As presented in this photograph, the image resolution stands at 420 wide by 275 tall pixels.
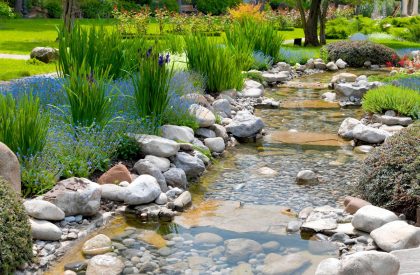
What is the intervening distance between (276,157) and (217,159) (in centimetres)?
76

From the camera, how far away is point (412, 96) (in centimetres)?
977

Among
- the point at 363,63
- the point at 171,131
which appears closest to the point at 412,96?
the point at 171,131

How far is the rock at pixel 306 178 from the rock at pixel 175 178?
1.29 m

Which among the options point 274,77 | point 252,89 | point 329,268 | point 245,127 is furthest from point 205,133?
point 274,77

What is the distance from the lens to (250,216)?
5750mm

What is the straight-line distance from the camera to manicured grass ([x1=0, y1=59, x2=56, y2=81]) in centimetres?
1187

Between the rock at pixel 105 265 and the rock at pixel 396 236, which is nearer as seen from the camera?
the rock at pixel 105 265

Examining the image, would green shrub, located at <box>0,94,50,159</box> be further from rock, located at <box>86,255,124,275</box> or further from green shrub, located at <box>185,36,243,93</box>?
green shrub, located at <box>185,36,243,93</box>

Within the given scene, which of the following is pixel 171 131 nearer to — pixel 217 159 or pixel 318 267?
pixel 217 159

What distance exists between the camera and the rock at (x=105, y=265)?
14.7 ft

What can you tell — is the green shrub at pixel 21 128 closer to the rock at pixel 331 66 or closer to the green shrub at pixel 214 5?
the rock at pixel 331 66

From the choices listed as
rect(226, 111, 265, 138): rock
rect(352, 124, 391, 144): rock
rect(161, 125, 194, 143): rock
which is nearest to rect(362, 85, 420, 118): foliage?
rect(352, 124, 391, 144): rock

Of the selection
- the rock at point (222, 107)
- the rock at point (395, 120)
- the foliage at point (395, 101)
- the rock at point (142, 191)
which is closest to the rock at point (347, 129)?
the rock at point (395, 120)

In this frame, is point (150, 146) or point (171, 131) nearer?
point (150, 146)
